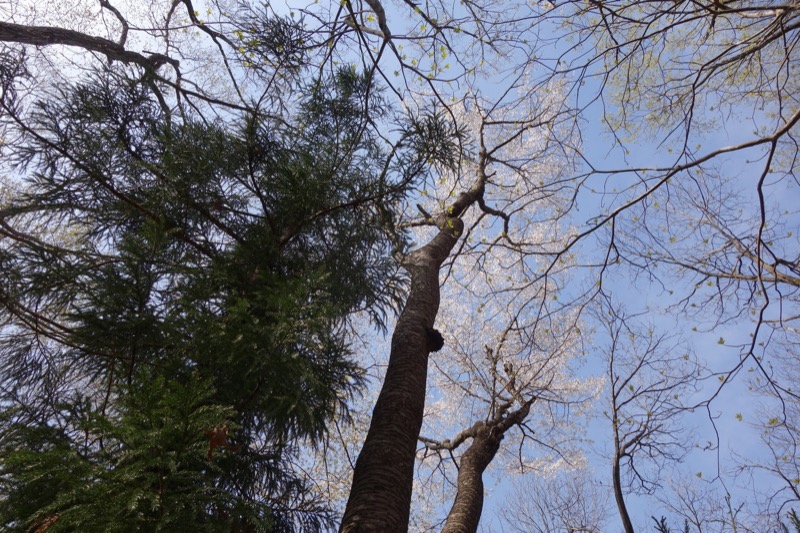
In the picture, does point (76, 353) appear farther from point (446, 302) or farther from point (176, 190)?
point (446, 302)

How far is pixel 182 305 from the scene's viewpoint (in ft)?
7.11

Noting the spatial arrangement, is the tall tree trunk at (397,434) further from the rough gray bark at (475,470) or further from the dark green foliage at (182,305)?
the rough gray bark at (475,470)

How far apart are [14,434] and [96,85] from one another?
176 centimetres

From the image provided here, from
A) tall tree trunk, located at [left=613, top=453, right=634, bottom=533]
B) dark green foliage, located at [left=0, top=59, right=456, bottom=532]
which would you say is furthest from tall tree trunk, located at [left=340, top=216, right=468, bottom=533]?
tall tree trunk, located at [left=613, top=453, right=634, bottom=533]

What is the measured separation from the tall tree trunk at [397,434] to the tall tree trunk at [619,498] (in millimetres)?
4032

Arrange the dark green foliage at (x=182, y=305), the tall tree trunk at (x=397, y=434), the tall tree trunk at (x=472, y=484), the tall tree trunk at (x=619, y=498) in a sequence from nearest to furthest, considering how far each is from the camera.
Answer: the dark green foliage at (x=182, y=305) → the tall tree trunk at (x=397, y=434) → the tall tree trunk at (x=472, y=484) → the tall tree trunk at (x=619, y=498)

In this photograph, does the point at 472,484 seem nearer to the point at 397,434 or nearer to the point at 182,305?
the point at 397,434

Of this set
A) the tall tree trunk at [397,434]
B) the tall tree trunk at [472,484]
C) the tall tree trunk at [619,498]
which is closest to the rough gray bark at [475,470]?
the tall tree trunk at [472,484]

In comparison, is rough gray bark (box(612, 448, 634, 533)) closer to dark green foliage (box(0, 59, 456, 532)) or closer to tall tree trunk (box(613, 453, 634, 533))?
tall tree trunk (box(613, 453, 634, 533))

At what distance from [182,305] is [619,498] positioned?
236 inches

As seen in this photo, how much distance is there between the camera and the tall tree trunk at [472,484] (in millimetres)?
3709

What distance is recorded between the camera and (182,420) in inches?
59.8

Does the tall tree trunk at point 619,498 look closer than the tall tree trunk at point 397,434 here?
No

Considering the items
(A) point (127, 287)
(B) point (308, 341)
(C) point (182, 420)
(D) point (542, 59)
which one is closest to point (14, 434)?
(A) point (127, 287)
